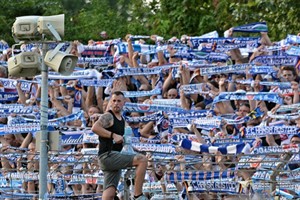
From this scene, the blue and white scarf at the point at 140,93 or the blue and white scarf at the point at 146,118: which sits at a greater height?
the blue and white scarf at the point at 140,93

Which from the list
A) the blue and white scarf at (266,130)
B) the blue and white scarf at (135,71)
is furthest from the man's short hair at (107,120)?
the blue and white scarf at (135,71)

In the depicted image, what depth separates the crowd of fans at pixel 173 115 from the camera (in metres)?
21.4

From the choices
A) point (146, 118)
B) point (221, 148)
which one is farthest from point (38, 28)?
point (146, 118)

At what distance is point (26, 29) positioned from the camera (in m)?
21.7

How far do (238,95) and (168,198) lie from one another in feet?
11.7

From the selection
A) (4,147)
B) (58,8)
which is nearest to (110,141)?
(4,147)

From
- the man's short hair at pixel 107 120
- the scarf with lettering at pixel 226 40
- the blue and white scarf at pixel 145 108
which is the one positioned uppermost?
the scarf with lettering at pixel 226 40

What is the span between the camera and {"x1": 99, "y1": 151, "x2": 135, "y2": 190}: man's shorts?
20.2m

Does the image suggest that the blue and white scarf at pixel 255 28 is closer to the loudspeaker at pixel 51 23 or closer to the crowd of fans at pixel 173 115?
the crowd of fans at pixel 173 115

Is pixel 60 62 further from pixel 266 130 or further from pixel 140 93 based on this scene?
pixel 140 93

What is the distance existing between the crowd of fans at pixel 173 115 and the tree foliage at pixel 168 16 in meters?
4.92

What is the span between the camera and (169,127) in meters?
24.7

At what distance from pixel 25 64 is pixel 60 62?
732 millimetres

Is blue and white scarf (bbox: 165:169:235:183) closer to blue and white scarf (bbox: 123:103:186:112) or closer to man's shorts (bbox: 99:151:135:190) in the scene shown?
man's shorts (bbox: 99:151:135:190)
